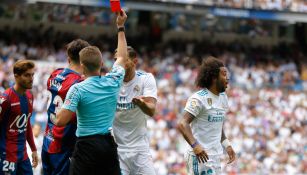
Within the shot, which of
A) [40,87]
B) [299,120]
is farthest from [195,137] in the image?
[299,120]

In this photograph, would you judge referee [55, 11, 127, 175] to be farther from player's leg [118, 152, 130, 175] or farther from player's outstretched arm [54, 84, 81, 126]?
player's leg [118, 152, 130, 175]

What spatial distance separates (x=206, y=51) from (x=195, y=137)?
22192mm

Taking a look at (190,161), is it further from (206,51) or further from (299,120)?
(206,51)

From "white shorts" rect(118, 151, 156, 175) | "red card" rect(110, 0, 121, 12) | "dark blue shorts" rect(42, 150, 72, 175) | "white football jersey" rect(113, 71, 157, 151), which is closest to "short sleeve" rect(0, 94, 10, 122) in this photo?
"dark blue shorts" rect(42, 150, 72, 175)

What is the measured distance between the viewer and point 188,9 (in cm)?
2892

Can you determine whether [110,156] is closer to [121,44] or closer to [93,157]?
[93,157]

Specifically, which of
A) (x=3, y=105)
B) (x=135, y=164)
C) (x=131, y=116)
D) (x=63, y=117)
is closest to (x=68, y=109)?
(x=63, y=117)

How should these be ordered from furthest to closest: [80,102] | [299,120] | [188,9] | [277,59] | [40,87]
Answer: [277,59]
[188,9]
[299,120]
[40,87]
[80,102]

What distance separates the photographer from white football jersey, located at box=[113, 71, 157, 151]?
27.6 feet

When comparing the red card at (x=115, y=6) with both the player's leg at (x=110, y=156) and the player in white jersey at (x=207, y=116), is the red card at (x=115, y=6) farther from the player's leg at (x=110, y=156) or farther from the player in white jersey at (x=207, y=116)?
the player in white jersey at (x=207, y=116)

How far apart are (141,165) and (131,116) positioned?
1.97 ft

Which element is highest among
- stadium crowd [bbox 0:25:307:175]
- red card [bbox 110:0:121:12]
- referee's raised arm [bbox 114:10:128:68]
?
red card [bbox 110:0:121:12]

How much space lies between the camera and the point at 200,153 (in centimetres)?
803

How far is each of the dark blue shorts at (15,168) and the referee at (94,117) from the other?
59.5 inches
